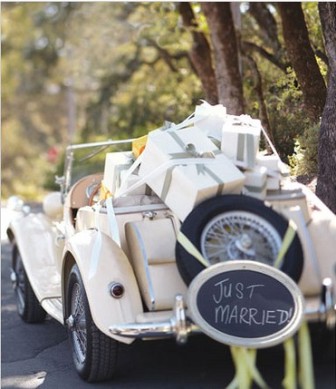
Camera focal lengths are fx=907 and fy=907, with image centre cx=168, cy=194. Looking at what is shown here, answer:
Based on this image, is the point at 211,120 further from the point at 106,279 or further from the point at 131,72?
the point at 131,72

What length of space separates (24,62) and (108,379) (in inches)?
1360

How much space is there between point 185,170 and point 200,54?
30.4ft

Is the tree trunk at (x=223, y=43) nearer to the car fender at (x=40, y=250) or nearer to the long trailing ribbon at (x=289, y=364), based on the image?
the car fender at (x=40, y=250)

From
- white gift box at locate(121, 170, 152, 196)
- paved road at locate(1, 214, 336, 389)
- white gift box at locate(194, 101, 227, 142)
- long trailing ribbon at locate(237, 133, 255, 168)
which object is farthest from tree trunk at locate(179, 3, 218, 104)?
long trailing ribbon at locate(237, 133, 255, 168)

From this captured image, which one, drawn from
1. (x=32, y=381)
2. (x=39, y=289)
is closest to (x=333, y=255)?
(x=32, y=381)

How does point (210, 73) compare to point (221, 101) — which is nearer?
point (221, 101)

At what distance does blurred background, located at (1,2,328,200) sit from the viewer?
9.41m

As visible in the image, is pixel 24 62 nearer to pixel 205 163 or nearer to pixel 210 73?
pixel 210 73

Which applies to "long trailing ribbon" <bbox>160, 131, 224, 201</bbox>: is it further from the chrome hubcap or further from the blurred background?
the blurred background

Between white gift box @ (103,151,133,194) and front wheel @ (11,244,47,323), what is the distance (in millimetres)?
1856

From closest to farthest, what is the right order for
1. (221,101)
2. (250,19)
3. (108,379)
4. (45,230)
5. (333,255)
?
1. (333,255)
2. (108,379)
3. (45,230)
4. (221,101)
5. (250,19)

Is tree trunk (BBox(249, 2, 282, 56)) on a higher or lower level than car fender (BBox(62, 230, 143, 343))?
higher

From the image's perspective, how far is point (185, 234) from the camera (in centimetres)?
513

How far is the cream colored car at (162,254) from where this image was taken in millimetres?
5098
